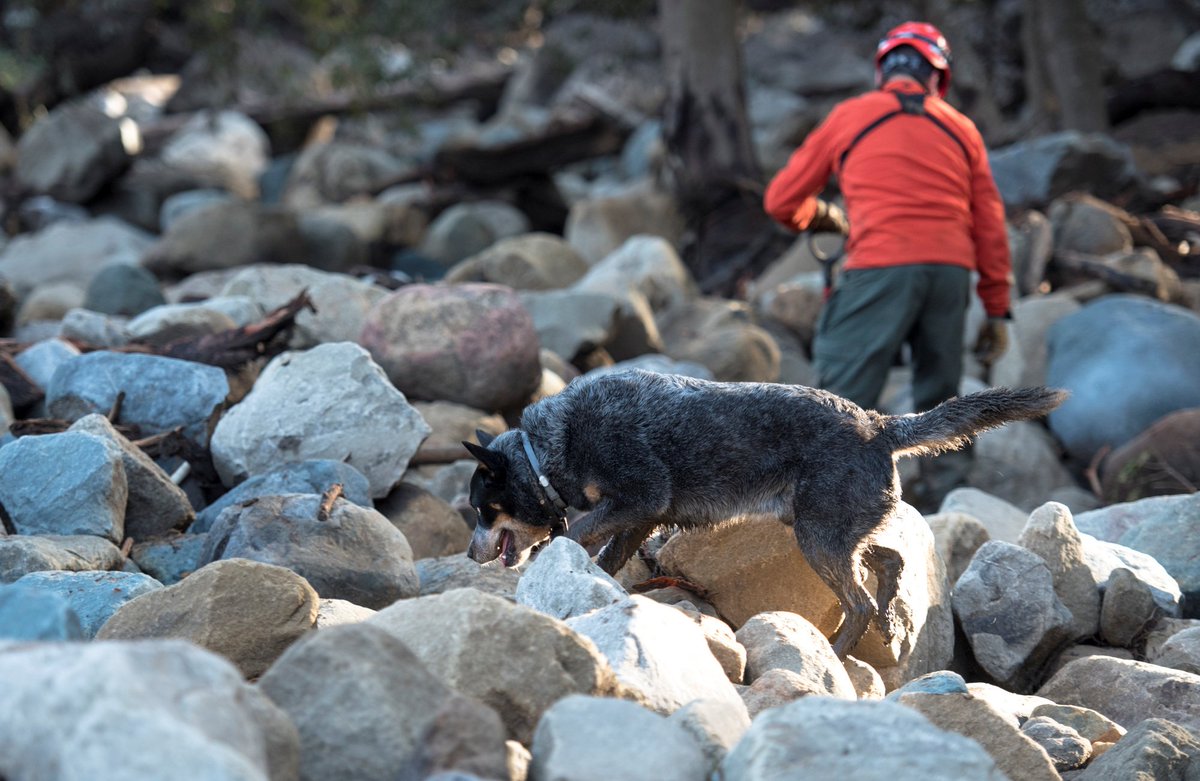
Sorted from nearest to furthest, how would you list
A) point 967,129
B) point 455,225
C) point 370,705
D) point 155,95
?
1. point 370,705
2. point 967,129
3. point 455,225
4. point 155,95

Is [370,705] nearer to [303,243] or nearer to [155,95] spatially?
[303,243]

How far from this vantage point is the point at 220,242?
14125 mm

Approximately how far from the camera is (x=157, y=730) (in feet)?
8.46

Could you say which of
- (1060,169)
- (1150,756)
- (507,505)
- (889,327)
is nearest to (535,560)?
(507,505)

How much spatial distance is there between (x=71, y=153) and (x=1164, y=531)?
17.3 m

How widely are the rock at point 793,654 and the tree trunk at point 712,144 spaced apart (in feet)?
30.5

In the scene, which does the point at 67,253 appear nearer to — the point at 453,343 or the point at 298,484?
the point at 453,343

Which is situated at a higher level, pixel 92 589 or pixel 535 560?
pixel 535 560

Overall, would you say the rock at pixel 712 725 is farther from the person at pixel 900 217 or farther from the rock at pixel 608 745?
the person at pixel 900 217

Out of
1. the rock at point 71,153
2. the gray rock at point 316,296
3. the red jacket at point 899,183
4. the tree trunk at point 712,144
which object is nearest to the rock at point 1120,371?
the red jacket at point 899,183

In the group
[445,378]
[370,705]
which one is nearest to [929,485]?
[445,378]

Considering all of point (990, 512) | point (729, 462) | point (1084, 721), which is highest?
point (729, 462)

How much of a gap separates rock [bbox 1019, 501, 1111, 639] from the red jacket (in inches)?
83.9

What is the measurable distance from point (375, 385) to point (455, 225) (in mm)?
10188
